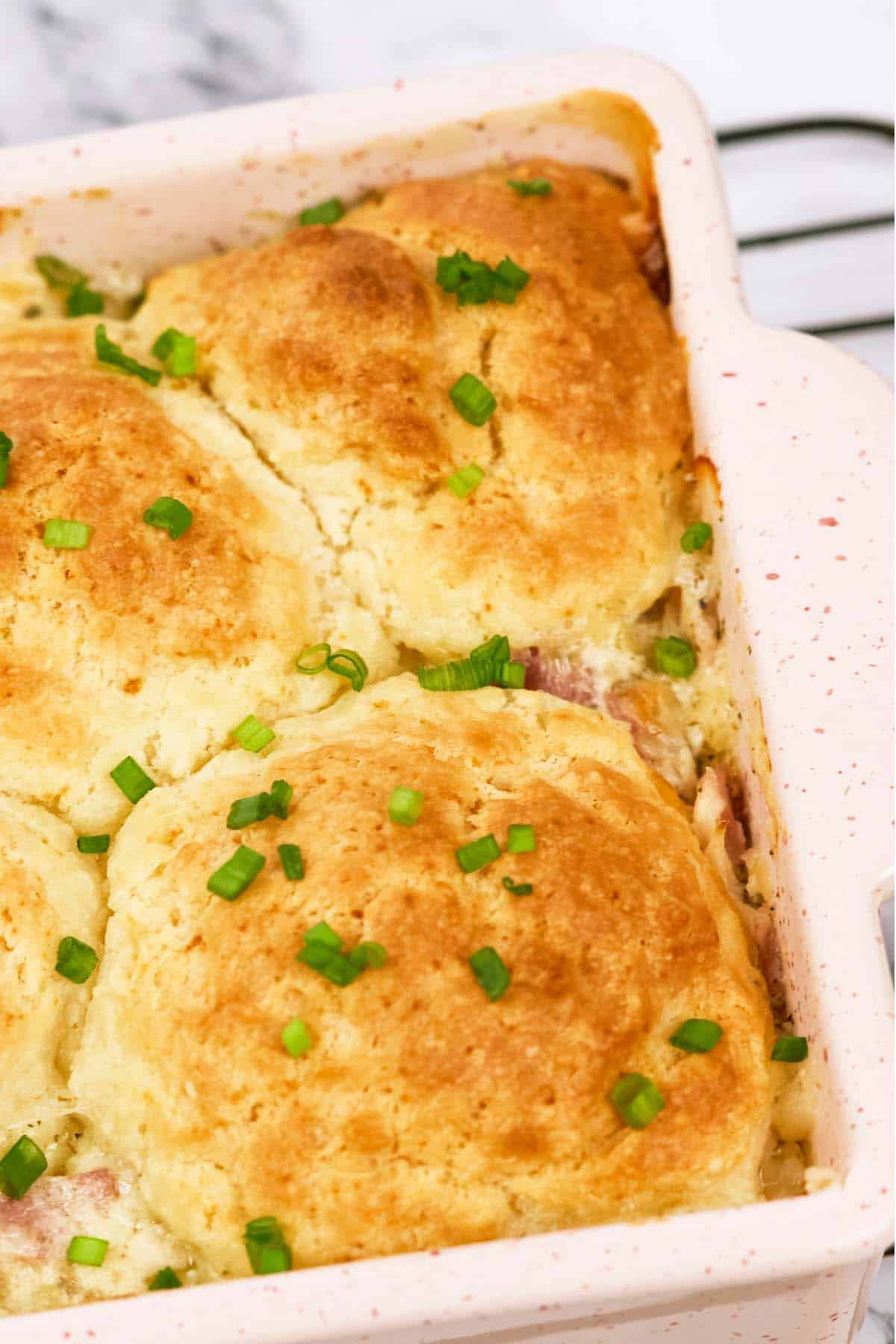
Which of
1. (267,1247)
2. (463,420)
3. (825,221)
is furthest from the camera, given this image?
(825,221)

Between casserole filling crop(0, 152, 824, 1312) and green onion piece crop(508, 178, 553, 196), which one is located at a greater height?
green onion piece crop(508, 178, 553, 196)

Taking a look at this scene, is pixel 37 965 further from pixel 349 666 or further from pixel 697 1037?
pixel 697 1037

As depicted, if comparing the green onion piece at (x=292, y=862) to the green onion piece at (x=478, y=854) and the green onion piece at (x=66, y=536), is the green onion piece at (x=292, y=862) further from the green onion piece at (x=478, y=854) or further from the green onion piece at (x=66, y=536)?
the green onion piece at (x=66, y=536)

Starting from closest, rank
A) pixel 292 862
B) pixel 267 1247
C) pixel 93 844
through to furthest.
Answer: pixel 267 1247 → pixel 292 862 → pixel 93 844

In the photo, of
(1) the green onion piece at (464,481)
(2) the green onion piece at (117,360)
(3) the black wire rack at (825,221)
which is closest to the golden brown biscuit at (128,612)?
(2) the green onion piece at (117,360)

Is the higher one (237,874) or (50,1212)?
(237,874)

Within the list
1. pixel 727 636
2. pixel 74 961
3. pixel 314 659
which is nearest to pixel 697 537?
pixel 727 636

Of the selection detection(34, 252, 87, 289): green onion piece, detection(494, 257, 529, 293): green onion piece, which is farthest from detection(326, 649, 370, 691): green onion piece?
detection(34, 252, 87, 289): green onion piece

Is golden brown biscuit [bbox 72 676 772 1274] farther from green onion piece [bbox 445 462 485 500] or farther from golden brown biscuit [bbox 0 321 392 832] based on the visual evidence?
green onion piece [bbox 445 462 485 500]
